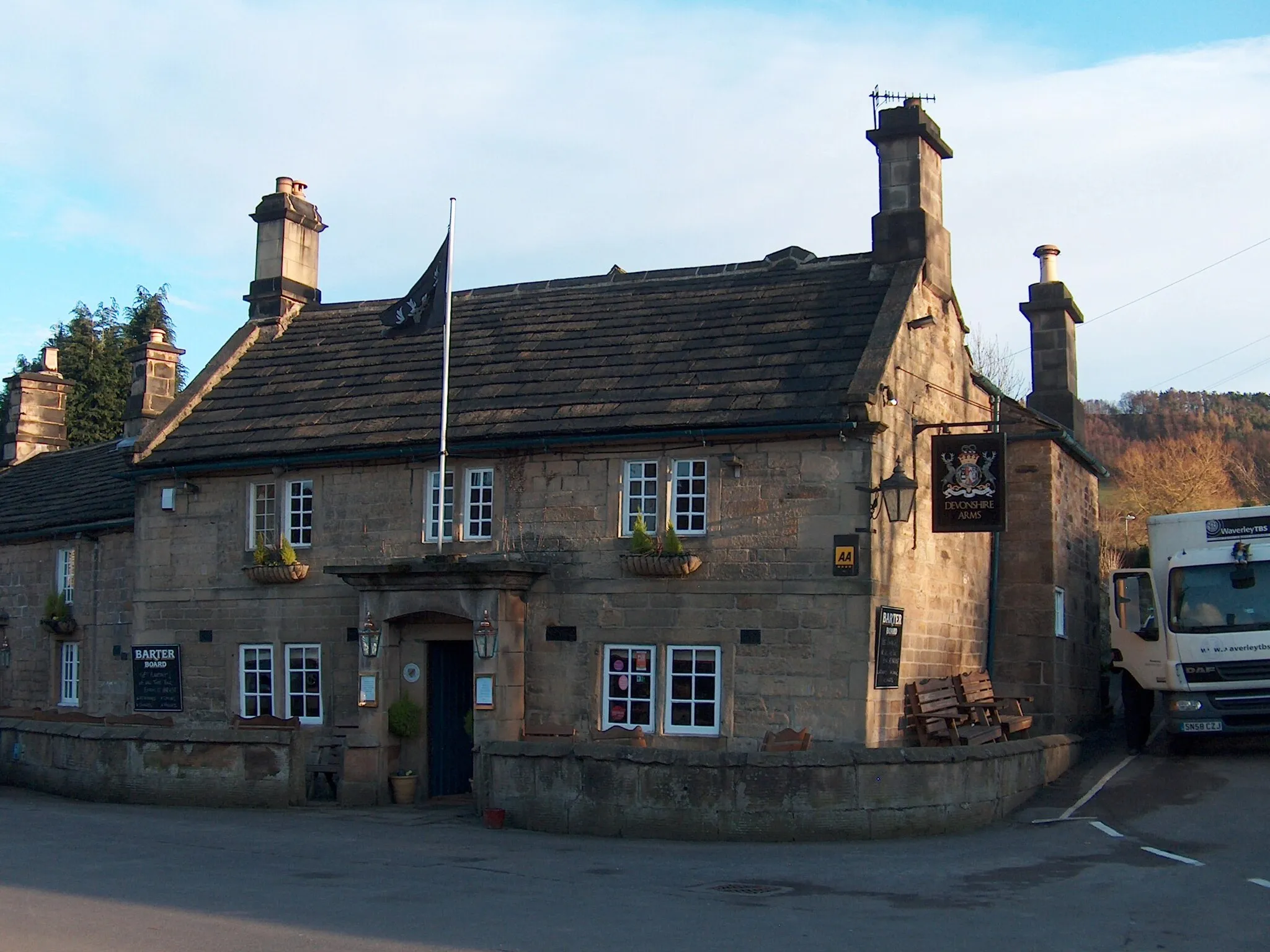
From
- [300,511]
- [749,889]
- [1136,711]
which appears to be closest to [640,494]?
[300,511]

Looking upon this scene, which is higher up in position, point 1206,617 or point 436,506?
point 436,506

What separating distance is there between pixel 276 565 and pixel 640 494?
18.5 ft

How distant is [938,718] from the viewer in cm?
1750

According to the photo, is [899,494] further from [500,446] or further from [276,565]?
[276,565]

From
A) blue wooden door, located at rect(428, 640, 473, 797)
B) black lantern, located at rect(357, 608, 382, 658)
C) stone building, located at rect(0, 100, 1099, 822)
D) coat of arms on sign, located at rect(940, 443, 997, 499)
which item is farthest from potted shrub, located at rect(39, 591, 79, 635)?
coat of arms on sign, located at rect(940, 443, 997, 499)

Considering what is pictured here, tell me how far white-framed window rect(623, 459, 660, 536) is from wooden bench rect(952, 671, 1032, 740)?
4.86m

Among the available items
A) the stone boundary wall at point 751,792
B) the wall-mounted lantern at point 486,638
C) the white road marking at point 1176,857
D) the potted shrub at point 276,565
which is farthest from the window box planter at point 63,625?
the white road marking at point 1176,857

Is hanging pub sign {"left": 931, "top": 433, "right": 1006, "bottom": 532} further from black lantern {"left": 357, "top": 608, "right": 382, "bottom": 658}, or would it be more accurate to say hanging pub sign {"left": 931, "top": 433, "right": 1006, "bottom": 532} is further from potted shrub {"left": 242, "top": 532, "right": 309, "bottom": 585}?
potted shrub {"left": 242, "top": 532, "right": 309, "bottom": 585}

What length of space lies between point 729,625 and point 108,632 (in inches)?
503

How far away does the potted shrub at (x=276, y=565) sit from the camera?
63.7ft

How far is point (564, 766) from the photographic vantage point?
47.9 ft

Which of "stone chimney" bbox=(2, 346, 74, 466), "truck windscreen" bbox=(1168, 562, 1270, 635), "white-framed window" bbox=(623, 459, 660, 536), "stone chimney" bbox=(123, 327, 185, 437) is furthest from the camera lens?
"stone chimney" bbox=(2, 346, 74, 466)

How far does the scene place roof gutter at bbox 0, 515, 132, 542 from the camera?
78.0 feet

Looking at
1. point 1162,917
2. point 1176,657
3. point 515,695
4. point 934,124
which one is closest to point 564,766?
point 515,695
